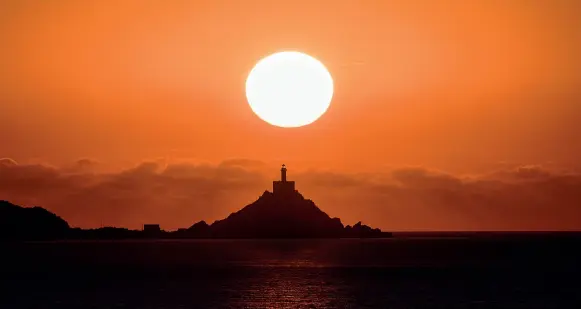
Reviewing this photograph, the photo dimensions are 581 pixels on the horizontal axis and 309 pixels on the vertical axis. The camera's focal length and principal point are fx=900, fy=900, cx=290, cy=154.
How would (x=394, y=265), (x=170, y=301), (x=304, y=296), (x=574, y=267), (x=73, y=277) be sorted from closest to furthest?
(x=170, y=301)
(x=304, y=296)
(x=73, y=277)
(x=574, y=267)
(x=394, y=265)

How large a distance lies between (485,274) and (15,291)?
6181 centimetres

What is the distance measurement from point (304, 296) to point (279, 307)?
1011 cm

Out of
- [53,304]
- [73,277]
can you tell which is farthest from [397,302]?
[73,277]

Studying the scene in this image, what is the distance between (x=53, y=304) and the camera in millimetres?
80875

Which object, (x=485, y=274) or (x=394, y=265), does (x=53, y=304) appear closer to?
(x=485, y=274)

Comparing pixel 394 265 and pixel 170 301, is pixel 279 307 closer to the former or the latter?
pixel 170 301

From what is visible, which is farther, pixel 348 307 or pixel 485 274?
pixel 485 274

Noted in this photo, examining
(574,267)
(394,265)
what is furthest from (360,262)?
(574,267)

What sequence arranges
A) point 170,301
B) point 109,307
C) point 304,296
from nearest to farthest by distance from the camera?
point 109,307, point 170,301, point 304,296

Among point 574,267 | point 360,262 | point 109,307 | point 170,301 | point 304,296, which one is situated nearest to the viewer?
point 109,307

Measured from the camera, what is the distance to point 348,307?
79.4 meters

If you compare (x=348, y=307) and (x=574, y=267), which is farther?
(x=574, y=267)

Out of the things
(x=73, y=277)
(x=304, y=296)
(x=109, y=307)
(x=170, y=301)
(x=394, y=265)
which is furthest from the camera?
(x=394, y=265)

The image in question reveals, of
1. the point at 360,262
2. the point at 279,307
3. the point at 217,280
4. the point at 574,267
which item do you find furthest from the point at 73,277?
the point at 574,267
